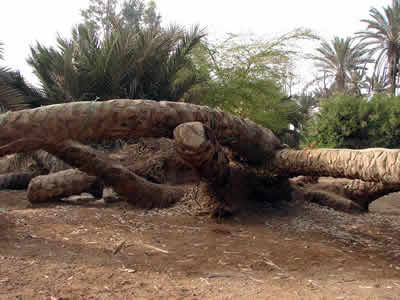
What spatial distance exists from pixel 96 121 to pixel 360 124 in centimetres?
1188

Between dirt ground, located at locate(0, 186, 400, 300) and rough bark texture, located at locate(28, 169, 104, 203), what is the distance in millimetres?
200

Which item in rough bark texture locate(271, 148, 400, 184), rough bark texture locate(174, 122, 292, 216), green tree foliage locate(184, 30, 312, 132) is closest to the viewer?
rough bark texture locate(271, 148, 400, 184)

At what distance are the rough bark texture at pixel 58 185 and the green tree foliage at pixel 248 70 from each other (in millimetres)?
7615

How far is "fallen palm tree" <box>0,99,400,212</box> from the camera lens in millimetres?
2586

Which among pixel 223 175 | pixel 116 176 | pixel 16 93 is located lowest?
pixel 116 176

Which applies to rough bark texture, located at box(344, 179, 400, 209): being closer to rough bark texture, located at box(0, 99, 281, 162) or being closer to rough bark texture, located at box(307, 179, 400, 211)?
rough bark texture, located at box(307, 179, 400, 211)

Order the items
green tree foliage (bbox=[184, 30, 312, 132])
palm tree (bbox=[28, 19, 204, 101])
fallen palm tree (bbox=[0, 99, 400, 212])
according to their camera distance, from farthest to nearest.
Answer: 1. green tree foliage (bbox=[184, 30, 312, 132])
2. palm tree (bbox=[28, 19, 204, 101])
3. fallen palm tree (bbox=[0, 99, 400, 212])

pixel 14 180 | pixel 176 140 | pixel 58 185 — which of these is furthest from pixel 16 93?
pixel 176 140

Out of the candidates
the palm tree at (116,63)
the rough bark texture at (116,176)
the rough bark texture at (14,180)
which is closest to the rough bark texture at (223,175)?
the rough bark texture at (116,176)

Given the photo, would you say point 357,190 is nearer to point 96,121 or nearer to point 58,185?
point 96,121

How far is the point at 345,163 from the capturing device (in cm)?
275

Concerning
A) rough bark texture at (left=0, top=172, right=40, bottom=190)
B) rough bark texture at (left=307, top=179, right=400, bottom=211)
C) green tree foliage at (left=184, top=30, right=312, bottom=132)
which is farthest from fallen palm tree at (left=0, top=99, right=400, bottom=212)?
green tree foliage at (left=184, top=30, right=312, bottom=132)

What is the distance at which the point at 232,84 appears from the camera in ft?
38.1

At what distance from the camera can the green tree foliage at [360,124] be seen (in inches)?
471
